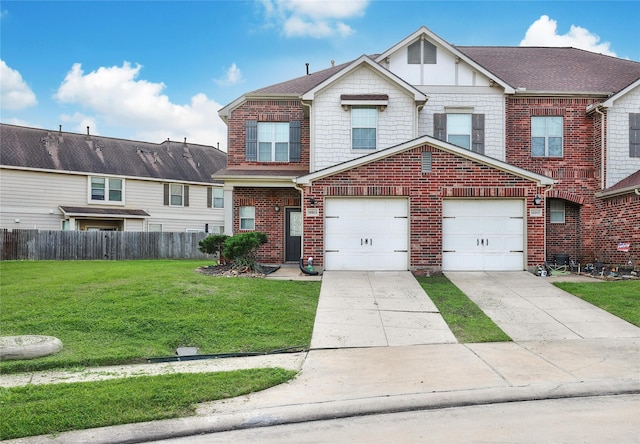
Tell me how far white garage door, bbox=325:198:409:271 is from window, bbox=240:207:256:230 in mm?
4190

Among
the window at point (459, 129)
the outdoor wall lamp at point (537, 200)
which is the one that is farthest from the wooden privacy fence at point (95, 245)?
A: the outdoor wall lamp at point (537, 200)

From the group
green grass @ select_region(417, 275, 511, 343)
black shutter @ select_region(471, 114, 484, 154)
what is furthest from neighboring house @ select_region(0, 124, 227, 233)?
green grass @ select_region(417, 275, 511, 343)

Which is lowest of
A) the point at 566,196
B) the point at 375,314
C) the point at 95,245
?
the point at 375,314

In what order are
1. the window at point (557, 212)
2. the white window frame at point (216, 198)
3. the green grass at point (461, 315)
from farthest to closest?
the white window frame at point (216, 198)
the window at point (557, 212)
the green grass at point (461, 315)

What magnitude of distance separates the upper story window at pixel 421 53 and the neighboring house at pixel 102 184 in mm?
18049

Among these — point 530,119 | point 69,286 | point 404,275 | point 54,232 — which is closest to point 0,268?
point 54,232

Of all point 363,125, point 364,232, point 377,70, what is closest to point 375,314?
point 364,232

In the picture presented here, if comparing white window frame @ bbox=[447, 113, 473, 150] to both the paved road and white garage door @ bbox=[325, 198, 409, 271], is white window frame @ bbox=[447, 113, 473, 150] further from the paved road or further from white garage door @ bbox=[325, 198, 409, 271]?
the paved road

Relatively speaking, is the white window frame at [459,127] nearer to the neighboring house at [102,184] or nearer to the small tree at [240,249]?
the small tree at [240,249]

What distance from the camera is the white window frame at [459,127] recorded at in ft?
59.1

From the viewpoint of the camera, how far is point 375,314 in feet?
35.2

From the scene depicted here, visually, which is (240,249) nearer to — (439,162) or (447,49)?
(439,162)

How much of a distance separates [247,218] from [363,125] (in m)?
5.15

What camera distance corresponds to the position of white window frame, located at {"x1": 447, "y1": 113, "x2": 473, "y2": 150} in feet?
59.1
